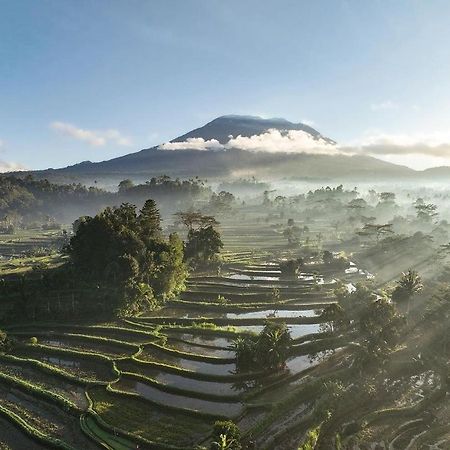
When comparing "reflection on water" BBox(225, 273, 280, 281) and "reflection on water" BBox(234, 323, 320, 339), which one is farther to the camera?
"reflection on water" BBox(225, 273, 280, 281)

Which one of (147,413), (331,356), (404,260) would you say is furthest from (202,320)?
(404,260)

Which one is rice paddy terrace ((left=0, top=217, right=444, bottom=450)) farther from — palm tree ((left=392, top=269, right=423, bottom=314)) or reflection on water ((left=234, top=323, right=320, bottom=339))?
palm tree ((left=392, top=269, right=423, bottom=314))

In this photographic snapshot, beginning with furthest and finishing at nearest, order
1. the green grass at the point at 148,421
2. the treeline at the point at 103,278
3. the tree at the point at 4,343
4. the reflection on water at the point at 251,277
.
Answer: the reflection on water at the point at 251,277, the treeline at the point at 103,278, the tree at the point at 4,343, the green grass at the point at 148,421

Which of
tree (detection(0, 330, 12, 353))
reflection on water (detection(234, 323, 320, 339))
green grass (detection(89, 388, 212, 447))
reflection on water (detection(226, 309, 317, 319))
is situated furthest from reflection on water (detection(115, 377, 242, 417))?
reflection on water (detection(226, 309, 317, 319))

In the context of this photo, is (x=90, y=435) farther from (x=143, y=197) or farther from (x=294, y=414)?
(x=143, y=197)

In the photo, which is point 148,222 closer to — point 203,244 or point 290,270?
point 203,244

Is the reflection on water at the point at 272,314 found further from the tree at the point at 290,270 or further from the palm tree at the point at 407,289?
the tree at the point at 290,270

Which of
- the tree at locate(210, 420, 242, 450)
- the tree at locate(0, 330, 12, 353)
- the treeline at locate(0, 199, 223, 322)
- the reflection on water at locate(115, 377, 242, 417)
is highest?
the treeline at locate(0, 199, 223, 322)

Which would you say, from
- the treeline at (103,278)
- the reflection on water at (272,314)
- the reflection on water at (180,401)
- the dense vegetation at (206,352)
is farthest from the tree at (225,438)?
the treeline at (103,278)
